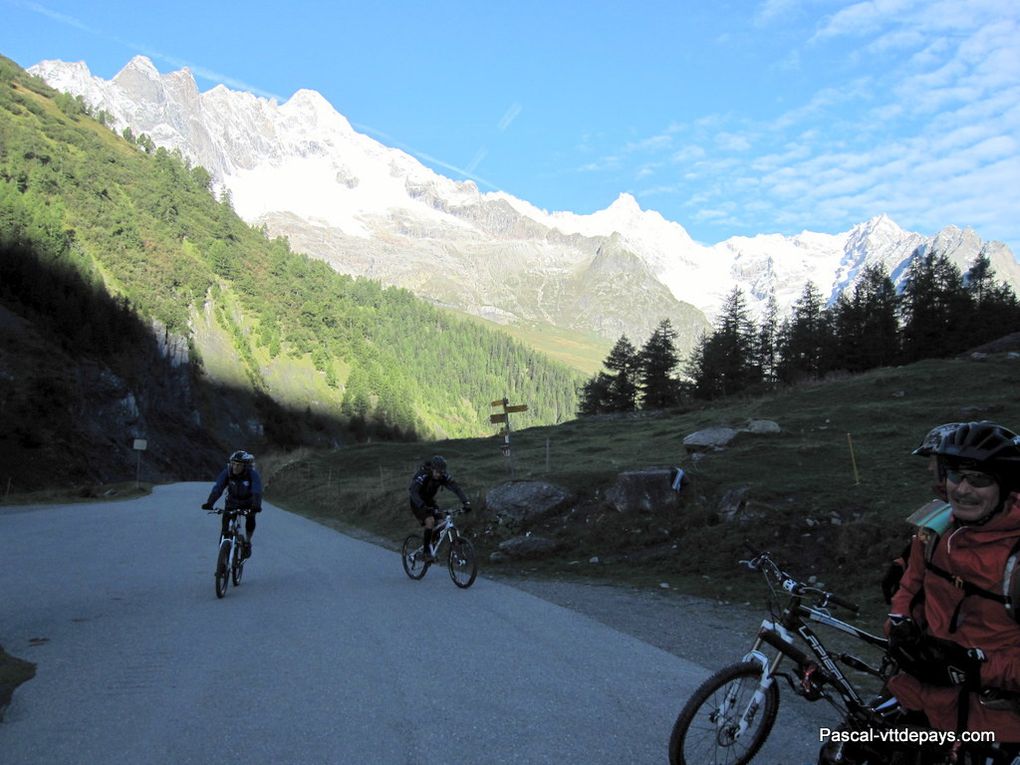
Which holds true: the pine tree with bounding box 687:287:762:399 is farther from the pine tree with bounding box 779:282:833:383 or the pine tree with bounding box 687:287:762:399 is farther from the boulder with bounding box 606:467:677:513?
the boulder with bounding box 606:467:677:513

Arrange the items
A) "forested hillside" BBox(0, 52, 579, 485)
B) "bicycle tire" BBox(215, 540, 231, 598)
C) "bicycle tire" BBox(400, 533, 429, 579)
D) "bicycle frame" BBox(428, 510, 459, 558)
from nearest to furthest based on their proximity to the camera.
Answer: "bicycle tire" BBox(215, 540, 231, 598) < "bicycle frame" BBox(428, 510, 459, 558) < "bicycle tire" BBox(400, 533, 429, 579) < "forested hillside" BBox(0, 52, 579, 485)

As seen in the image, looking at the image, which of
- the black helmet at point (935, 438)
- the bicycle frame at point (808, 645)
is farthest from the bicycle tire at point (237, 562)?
the black helmet at point (935, 438)

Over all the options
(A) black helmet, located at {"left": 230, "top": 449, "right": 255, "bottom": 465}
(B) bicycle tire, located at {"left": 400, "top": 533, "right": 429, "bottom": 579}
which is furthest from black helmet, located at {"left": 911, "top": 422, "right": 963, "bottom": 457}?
(A) black helmet, located at {"left": 230, "top": 449, "right": 255, "bottom": 465}

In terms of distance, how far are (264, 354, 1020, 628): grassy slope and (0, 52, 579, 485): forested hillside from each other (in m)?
54.5

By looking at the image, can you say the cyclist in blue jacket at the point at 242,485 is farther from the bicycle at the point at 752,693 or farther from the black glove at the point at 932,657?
the black glove at the point at 932,657

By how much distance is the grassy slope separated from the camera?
1193 centimetres

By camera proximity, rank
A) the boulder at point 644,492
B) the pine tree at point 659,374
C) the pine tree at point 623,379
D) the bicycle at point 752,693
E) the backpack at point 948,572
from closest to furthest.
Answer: the backpack at point 948,572 < the bicycle at point 752,693 < the boulder at point 644,492 < the pine tree at point 659,374 < the pine tree at point 623,379

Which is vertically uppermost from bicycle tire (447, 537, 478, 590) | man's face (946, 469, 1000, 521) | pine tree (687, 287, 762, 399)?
pine tree (687, 287, 762, 399)

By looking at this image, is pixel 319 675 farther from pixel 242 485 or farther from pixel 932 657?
pixel 242 485

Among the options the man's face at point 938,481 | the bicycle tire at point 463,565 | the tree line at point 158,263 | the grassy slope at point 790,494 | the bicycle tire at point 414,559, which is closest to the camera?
the man's face at point 938,481

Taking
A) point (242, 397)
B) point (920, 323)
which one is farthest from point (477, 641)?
point (242, 397)

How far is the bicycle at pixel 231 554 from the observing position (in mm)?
10570

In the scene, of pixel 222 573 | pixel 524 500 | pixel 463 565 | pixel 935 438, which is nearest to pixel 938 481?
pixel 935 438

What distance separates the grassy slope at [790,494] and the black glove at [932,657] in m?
7.34
